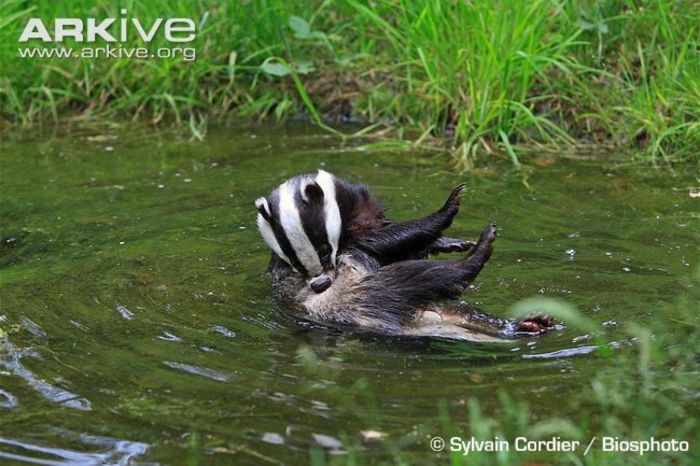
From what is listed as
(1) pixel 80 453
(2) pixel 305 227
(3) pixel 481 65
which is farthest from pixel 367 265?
(3) pixel 481 65

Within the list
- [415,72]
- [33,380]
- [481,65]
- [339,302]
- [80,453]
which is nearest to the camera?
[80,453]

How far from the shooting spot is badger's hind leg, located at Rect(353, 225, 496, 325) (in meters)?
4.46

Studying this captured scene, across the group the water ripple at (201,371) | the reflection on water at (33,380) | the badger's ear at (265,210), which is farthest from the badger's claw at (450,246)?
the reflection on water at (33,380)

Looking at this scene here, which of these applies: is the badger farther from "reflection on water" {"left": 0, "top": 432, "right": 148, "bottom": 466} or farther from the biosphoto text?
the biosphoto text

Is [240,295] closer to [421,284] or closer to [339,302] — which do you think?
[339,302]

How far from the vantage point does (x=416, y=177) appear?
6621 millimetres

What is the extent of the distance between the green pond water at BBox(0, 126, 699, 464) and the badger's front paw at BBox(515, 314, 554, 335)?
70 millimetres

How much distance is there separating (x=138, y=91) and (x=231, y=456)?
5.20 metres

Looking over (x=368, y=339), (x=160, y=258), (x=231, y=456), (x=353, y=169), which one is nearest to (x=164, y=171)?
(x=353, y=169)

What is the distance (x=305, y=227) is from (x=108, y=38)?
13.8ft

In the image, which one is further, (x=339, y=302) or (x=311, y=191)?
(x=311, y=191)

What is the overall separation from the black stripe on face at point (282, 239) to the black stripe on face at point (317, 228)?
88 millimetres

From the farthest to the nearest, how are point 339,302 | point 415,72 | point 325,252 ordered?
point 415,72 < point 325,252 < point 339,302

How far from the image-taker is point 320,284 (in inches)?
176
